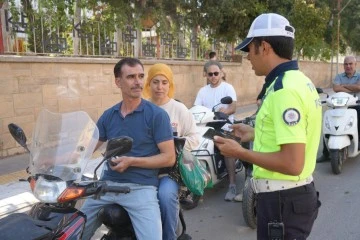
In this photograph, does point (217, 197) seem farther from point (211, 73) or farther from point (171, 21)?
point (171, 21)

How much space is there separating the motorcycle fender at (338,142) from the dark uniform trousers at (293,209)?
13.3 feet

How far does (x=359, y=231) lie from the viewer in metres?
4.06

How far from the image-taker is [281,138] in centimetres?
184

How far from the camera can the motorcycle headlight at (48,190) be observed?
1988 millimetres

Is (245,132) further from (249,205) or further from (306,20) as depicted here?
(306,20)

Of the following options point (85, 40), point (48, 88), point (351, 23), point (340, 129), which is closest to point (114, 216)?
point (340, 129)

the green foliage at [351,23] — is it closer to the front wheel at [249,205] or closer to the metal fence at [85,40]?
the metal fence at [85,40]

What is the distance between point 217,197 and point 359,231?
1.73 metres

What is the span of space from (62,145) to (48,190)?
314 millimetres

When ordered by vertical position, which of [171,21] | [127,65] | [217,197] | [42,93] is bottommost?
[217,197]

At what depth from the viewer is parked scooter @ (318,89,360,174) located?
5926 millimetres

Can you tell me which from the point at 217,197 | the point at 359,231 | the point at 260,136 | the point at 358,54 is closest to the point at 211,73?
the point at 217,197

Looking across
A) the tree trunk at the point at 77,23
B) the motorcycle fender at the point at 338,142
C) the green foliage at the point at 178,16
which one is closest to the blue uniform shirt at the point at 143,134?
the motorcycle fender at the point at 338,142

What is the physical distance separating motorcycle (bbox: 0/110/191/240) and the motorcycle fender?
4175 mm
